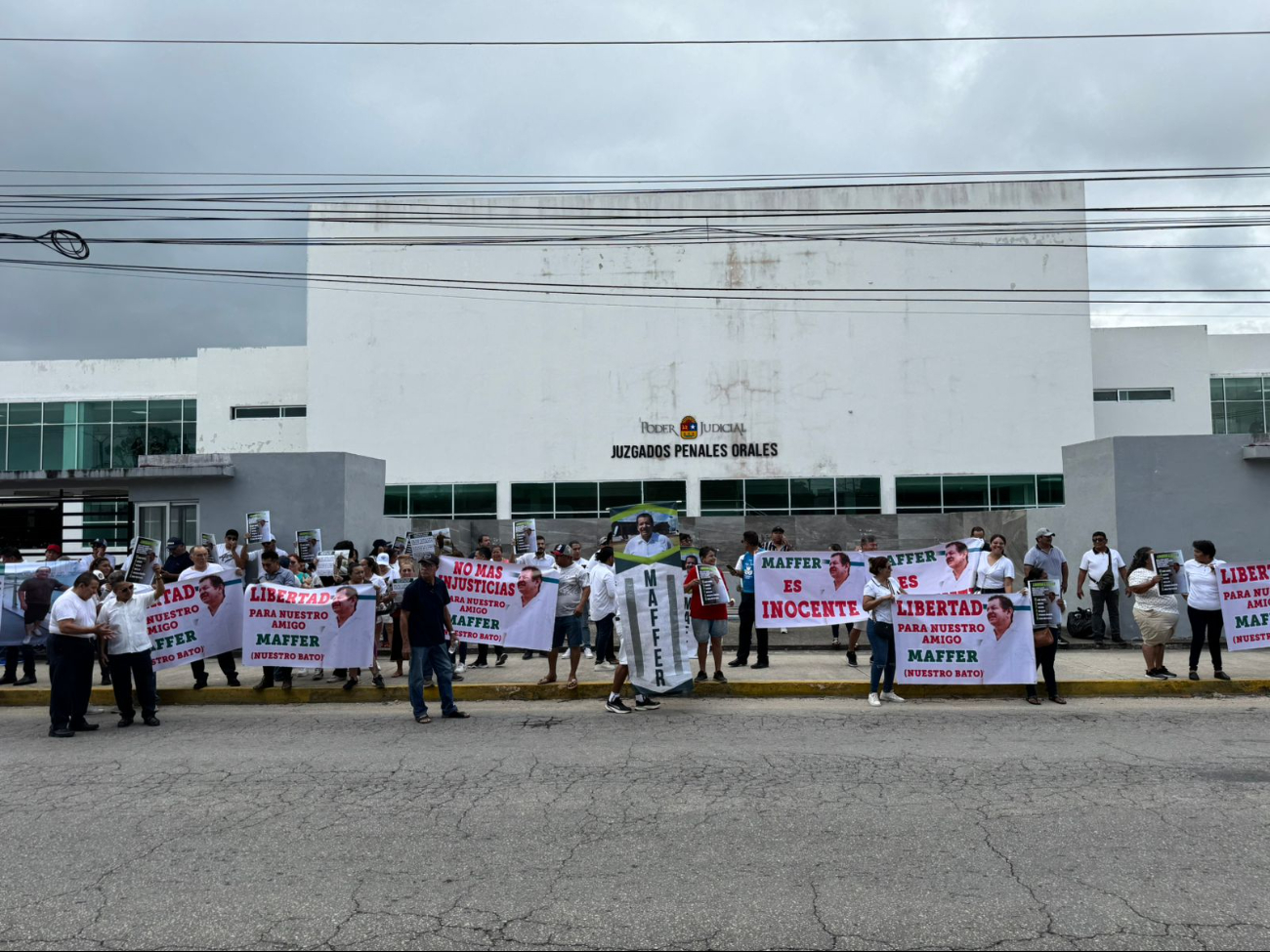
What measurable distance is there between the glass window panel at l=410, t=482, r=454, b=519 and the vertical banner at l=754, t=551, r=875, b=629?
889 inches

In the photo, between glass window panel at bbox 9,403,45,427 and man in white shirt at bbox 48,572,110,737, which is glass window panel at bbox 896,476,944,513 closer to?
man in white shirt at bbox 48,572,110,737

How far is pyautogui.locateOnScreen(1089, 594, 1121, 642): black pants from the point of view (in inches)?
579

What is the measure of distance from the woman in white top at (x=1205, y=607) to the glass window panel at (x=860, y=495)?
22.1 meters

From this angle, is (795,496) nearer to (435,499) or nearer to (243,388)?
(435,499)

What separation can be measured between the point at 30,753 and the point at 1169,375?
123 ft

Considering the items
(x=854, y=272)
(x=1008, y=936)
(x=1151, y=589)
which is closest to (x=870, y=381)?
(x=854, y=272)

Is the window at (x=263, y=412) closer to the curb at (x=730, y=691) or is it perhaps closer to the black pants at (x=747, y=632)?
the curb at (x=730, y=691)

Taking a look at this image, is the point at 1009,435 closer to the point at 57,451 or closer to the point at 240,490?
the point at 240,490

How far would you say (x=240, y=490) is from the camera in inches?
677

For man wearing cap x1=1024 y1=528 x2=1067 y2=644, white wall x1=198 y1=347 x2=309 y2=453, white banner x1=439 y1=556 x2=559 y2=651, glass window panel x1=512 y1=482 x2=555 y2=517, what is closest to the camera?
white banner x1=439 y1=556 x2=559 y2=651

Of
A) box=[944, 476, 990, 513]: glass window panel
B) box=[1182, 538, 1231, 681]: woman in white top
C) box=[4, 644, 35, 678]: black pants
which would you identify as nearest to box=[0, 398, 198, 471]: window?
box=[4, 644, 35, 678]: black pants

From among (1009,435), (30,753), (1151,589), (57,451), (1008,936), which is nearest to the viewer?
(1008,936)

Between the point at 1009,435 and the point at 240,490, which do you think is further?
the point at 1009,435

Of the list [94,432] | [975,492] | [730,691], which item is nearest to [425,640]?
[730,691]
